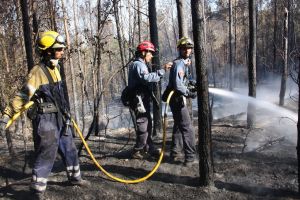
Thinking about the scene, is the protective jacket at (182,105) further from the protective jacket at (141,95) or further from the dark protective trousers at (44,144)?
the dark protective trousers at (44,144)

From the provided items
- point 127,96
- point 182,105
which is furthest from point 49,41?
point 182,105

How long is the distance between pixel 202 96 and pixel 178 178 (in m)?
1.59

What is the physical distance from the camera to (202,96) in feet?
15.0

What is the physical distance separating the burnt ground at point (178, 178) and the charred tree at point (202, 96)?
0.31 meters

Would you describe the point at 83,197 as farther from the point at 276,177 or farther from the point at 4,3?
the point at 4,3

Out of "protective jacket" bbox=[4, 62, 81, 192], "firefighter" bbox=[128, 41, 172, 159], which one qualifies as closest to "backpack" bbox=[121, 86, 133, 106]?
"firefighter" bbox=[128, 41, 172, 159]

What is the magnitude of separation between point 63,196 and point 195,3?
3.49 metres

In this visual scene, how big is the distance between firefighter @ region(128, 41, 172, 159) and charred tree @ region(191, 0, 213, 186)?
124 cm

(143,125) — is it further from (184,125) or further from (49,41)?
(49,41)

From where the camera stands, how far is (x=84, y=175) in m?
5.68

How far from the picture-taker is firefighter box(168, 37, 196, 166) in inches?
221

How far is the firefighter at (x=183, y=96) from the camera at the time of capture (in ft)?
18.4

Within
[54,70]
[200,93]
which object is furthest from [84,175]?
[200,93]

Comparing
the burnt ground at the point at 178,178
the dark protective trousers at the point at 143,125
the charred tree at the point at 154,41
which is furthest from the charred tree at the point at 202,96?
the charred tree at the point at 154,41
